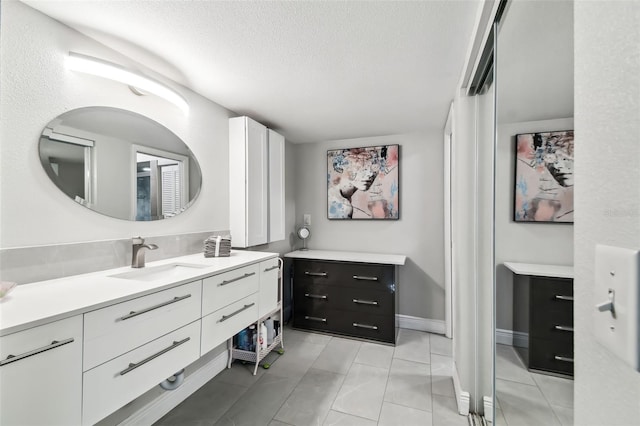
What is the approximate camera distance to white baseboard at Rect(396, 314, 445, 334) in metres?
3.17

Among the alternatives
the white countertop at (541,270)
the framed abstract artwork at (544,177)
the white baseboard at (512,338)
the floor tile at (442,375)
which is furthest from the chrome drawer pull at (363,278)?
the framed abstract artwork at (544,177)

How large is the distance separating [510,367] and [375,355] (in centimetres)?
176

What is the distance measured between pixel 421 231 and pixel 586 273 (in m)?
2.96

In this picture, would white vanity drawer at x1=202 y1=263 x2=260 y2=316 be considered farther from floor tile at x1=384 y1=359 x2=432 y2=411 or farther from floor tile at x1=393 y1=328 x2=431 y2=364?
floor tile at x1=393 y1=328 x2=431 y2=364

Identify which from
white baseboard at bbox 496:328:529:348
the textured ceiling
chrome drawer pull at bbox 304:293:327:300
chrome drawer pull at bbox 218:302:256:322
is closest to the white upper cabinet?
the textured ceiling

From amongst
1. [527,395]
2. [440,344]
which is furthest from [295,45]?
[440,344]

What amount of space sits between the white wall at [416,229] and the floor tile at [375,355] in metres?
0.70

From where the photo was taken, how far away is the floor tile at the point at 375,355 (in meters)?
2.50

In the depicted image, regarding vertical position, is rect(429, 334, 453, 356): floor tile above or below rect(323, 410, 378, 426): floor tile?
below

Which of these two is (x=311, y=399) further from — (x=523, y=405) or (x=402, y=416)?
(x=523, y=405)

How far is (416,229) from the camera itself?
3.28m

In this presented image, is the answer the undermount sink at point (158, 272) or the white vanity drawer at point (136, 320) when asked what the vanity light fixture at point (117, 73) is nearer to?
the undermount sink at point (158, 272)

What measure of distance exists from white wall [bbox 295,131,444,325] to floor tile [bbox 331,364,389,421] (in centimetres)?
115

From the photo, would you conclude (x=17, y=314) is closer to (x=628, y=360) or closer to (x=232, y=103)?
(x=628, y=360)
